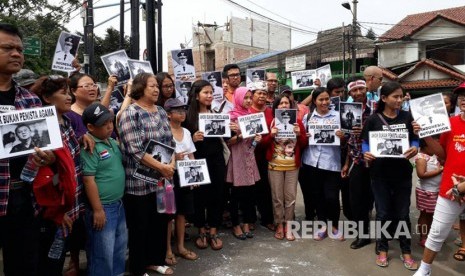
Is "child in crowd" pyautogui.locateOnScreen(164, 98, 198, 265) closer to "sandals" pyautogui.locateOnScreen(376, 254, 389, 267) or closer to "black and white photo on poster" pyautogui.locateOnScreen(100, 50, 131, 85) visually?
"black and white photo on poster" pyautogui.locateOnScreen(100, 50, 131, 85)

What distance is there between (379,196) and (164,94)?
8.67 feet

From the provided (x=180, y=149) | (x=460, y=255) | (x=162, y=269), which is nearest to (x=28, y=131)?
(x=180, y=149)

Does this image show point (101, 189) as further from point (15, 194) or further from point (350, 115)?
point (350, 115)

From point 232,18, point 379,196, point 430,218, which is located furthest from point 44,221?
point 232,18

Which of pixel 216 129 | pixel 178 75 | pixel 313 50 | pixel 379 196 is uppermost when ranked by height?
pixel 313 50

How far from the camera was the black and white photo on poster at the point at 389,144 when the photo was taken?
3842 mm

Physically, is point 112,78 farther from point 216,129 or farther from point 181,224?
point 181,224

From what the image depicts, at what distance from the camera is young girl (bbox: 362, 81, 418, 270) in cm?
397

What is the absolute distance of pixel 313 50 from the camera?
2723 centimetres

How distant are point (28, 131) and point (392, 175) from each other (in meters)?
3.50

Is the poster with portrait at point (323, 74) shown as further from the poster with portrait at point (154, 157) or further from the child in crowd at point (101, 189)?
the child in crowd at point (101, 189)

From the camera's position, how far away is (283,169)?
471cm

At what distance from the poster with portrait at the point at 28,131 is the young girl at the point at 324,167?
323cm

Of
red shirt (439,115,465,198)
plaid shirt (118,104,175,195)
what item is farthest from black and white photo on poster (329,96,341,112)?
plaid shirt (118,104,175,195)
